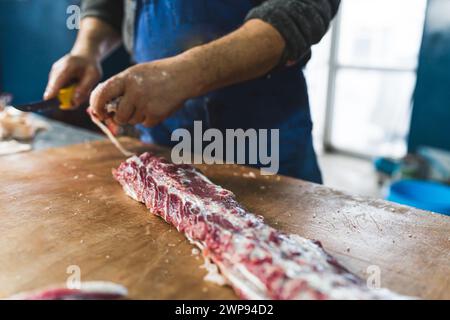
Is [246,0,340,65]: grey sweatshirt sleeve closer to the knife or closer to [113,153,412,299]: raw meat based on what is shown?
[113,153,412,299]: raw meat

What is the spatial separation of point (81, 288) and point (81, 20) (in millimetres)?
2370

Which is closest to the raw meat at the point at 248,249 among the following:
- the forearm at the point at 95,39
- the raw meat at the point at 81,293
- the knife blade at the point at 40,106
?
the raw meat at the point at 81,293

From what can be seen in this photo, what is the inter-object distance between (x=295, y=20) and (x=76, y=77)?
1.34 metres

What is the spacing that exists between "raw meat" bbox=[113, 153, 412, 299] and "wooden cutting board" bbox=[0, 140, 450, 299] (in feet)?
0.18

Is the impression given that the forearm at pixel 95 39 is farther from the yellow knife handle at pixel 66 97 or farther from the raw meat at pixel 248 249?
the raw meat at pixel 248 249

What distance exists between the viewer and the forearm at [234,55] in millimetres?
1903

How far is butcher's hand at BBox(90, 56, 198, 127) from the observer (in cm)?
184

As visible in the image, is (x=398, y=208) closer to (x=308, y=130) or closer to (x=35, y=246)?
(x=308, y=130)

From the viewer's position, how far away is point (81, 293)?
1.11 meters

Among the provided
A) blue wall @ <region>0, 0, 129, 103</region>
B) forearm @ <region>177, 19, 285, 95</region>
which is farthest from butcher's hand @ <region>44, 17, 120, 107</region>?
blue wall @ <region>0, 0, 129, 103</region>

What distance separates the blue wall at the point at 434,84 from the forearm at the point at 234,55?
11.0 ft

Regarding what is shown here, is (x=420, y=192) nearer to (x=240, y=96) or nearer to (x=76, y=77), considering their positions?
(x=240, y=96)

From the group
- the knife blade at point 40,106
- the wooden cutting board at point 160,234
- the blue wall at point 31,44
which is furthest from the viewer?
the blue wall at point 31,44

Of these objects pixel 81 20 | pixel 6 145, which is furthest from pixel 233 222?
pixel 81 20
